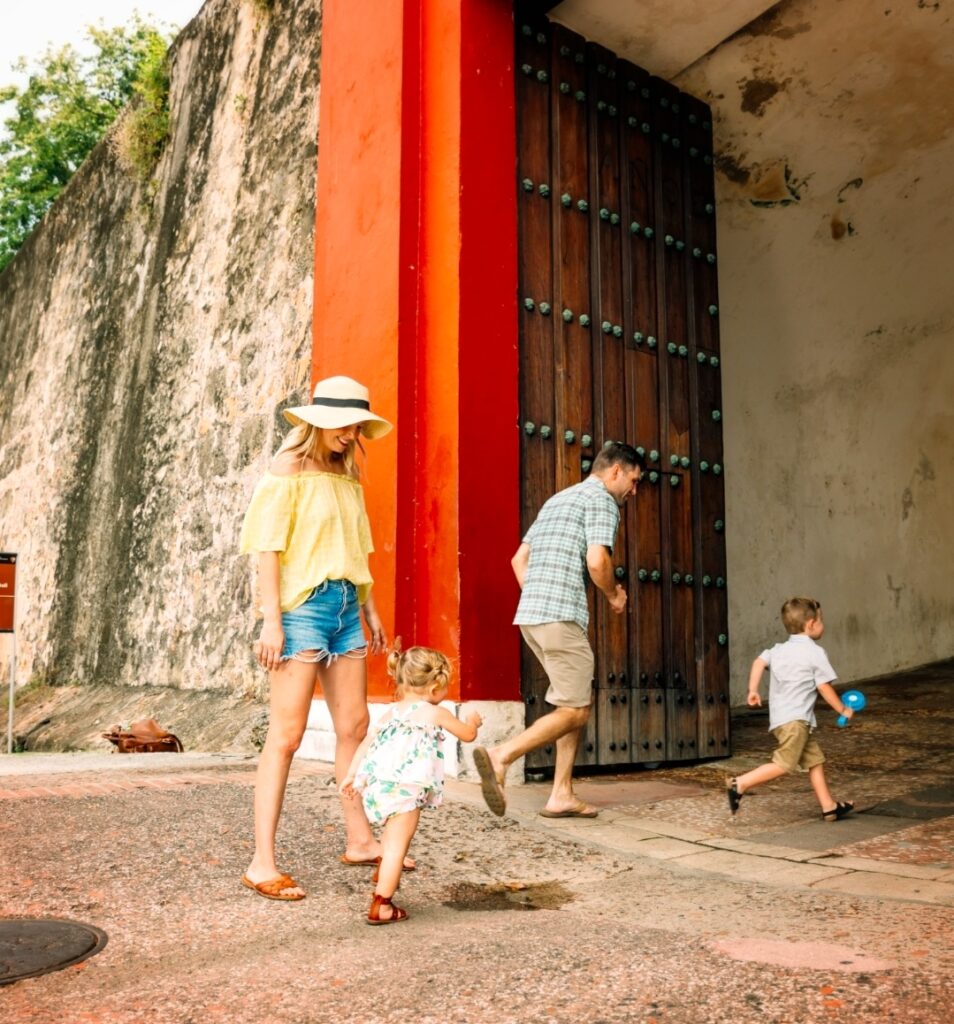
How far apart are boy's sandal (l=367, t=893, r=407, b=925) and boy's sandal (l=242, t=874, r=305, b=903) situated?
0.85 ft

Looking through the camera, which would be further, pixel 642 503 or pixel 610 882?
pixel 642 503

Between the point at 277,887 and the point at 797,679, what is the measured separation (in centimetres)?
226

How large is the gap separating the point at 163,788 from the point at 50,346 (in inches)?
341

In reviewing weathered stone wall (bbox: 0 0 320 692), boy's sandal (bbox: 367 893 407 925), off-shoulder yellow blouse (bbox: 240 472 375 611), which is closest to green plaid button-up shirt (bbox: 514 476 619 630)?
off-shoulder yellow blouse (bbox: 240 472 375 611)

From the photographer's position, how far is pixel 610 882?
3475 mm

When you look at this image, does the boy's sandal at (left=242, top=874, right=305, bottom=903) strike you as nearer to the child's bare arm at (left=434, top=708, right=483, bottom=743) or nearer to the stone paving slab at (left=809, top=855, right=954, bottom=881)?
→ the child's bare arm at (left=434, top=708, right=483, bottom=743)

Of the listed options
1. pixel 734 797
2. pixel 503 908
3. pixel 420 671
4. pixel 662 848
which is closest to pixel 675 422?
pixel 734 797

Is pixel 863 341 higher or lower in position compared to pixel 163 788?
higher

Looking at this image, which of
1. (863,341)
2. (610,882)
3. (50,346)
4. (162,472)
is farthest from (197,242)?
(610,882)

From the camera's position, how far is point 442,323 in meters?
5.13

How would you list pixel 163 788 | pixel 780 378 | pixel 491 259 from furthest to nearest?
pixel 780 378
pixel 491 259
pixel 163 788

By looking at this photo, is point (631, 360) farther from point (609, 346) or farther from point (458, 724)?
point (458, 724)

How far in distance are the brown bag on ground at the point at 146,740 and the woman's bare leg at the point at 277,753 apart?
11.6 feet

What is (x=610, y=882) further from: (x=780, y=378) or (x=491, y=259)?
(x=780, y=378)
